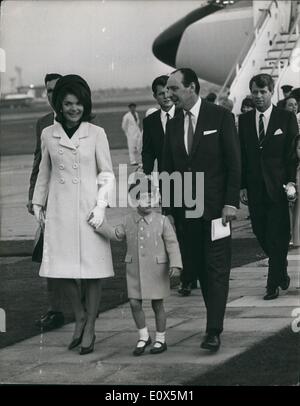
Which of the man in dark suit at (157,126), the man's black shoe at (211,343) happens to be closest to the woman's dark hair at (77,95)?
the man's black shoe at (211,343)

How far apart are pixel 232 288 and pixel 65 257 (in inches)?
107

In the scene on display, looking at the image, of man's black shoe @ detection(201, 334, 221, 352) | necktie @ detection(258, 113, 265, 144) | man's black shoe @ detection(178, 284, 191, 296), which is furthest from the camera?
man's black shoe @ detection(178, 284, 191, 296)

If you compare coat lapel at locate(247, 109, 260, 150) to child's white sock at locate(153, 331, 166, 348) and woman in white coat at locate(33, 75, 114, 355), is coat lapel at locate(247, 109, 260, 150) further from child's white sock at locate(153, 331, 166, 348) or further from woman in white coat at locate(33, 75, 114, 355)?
child's white sock at locate(153, 331, 166, 348)

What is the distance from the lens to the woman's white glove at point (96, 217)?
752 centimetres

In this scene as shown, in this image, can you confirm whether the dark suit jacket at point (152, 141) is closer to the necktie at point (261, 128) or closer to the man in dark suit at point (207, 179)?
the necktie at point (261, 128)

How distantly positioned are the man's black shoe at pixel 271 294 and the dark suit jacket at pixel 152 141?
53.5 inches

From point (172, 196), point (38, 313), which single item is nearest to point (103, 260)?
point (172, 196)

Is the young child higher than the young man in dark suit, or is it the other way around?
the young man in dark suit

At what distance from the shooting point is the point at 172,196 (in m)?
8.14

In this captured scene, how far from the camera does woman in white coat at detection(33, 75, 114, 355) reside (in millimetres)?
7551

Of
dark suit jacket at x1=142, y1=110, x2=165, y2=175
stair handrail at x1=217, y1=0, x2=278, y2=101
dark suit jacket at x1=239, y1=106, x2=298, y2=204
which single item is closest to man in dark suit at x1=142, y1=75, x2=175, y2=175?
dark suit jacket at x1=142, y1=110, x2=165, y2=175

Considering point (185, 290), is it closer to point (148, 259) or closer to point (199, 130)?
point (148, 259)

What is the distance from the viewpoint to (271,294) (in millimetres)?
9352

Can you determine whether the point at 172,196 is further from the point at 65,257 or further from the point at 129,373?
the point at 129,373
